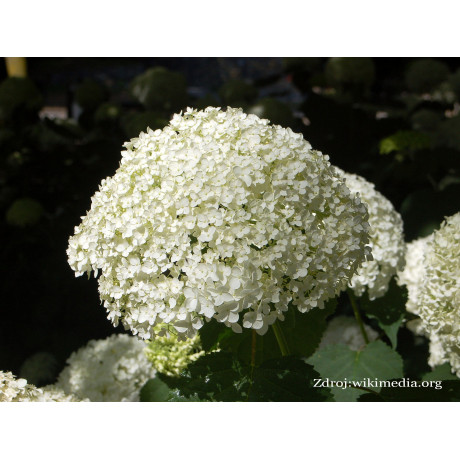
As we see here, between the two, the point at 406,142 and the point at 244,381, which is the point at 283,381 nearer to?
the point at 244,381

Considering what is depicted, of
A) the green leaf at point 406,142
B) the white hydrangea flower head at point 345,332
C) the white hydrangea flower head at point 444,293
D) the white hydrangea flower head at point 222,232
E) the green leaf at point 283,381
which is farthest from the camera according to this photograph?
the green leaf at point 406,142

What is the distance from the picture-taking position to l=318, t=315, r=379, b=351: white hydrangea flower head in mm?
1282

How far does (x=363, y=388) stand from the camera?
107 cm

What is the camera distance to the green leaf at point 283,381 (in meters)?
0.88

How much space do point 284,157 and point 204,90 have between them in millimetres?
739

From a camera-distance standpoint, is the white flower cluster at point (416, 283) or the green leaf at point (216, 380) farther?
the white flower cluster at point (416, 283)

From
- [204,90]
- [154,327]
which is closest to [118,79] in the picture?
[204,90]

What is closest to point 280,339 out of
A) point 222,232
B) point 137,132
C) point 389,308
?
point 222,232

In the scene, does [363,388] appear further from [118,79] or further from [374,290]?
[118,79]

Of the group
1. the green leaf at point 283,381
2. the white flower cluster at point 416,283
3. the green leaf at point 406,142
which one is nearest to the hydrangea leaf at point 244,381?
the green leaf at point 283,381

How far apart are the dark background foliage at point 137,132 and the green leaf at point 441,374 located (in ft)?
0.29

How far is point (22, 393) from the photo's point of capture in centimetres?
94

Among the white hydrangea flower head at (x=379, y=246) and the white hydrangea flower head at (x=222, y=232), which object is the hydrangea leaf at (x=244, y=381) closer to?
the white hydrangea flower head at (x=222, y=232)

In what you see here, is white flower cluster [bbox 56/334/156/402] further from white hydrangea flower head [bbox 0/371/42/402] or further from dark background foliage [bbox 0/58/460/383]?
white hydrangea flower head [bbox 0/371/42/402]
